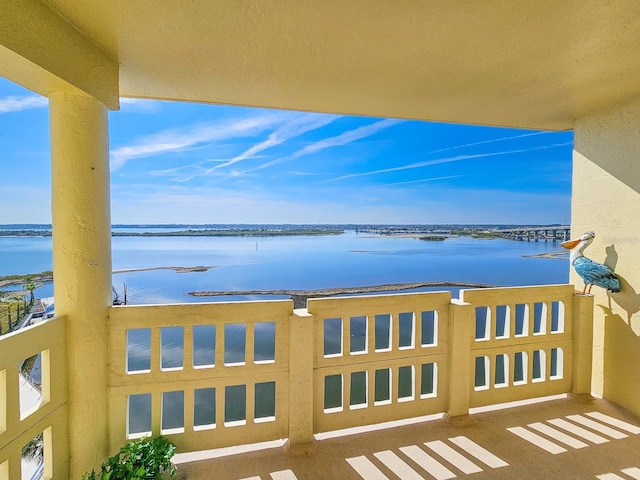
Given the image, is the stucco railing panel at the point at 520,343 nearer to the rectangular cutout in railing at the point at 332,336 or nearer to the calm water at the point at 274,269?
the calm water at the point at 274,269

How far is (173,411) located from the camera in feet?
23.4

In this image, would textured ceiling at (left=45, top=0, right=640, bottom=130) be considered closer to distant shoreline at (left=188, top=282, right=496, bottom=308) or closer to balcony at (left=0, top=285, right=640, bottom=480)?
balcony at (left=0, top=285, right=640, bottom=480)

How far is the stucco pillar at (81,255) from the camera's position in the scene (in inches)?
63.1

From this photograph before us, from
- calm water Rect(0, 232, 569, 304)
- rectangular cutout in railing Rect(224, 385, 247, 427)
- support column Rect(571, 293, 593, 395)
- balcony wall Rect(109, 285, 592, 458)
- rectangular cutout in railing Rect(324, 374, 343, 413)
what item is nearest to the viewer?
balcony wall Rect(109, 285, 592, 458)

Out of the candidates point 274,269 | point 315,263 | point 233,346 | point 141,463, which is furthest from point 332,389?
point 274,269

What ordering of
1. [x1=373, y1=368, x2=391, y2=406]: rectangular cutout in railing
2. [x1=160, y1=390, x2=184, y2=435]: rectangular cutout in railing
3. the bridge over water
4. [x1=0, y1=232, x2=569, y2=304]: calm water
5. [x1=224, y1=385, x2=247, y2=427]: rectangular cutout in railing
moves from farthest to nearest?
[x1=0, y1=232, x2=569, y2=304]: calm water
[x1=160, y1=390, x2=184, y2=435]: rectangular cutout in railing
[x1=224, y1=385, x2=247, y2=427]: rectangular cutout in railing
[x1=373, y1=368, x2=391, y2=406]: rectangular cutout in railing
the bridge over water

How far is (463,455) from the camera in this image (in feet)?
6.16

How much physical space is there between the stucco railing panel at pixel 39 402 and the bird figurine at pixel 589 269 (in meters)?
4.00

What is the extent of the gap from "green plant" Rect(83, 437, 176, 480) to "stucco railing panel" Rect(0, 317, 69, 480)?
0.25 m

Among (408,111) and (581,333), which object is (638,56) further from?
(581,333)

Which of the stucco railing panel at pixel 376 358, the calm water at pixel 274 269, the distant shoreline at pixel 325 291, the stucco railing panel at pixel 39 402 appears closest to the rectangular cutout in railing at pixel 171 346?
the calm water at pixel 274 269

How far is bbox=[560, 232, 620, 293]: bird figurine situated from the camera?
2.46 m

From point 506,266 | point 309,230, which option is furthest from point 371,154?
point 506,266

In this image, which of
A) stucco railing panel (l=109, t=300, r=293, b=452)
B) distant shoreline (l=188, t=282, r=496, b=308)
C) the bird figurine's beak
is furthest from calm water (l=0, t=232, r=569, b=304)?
the bird figurine's beak
